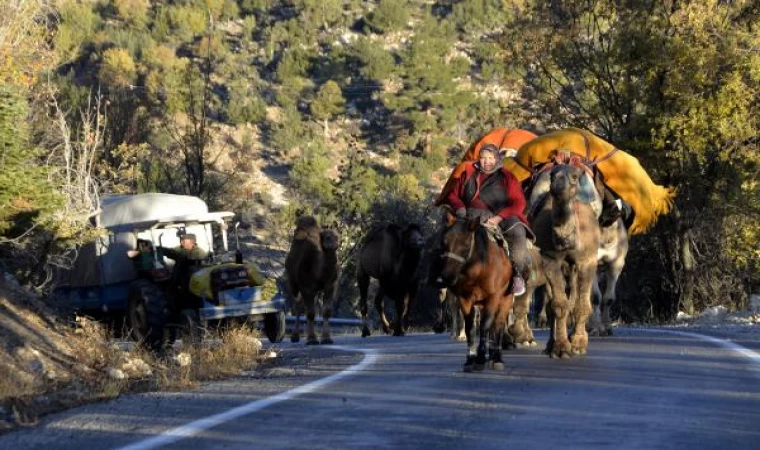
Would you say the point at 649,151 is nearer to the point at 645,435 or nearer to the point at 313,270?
the point at 313,270

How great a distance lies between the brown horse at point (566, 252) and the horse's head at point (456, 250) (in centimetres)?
166

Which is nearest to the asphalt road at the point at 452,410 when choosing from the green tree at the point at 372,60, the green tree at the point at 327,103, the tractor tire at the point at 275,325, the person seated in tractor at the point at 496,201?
the person seated in tractor at the point at 496,201

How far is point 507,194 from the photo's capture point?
49.6 feet

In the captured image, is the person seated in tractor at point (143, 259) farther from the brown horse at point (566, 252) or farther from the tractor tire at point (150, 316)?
the brown horse at point (566, 252)

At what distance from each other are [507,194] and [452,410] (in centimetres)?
499

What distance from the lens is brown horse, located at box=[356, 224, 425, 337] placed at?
25500mm

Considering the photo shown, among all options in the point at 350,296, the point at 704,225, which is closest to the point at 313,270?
the point at 704,225

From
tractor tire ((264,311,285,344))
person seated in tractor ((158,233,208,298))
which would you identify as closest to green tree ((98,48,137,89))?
tractor tire ((264,311,285,344))

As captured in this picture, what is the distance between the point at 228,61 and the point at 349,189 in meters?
30.4

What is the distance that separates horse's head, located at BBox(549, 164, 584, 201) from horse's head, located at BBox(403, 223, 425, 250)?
32.2 feet

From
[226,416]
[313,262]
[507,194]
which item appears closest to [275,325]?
[313,262]

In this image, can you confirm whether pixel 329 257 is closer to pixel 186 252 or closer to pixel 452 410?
pixel 186 252

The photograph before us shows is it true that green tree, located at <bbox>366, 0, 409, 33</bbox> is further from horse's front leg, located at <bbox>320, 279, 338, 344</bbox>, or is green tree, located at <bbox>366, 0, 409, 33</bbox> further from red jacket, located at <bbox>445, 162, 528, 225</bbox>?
red jacket, located at <bbox>445, 162, 528, 225</bbox>

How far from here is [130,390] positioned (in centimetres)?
1405
